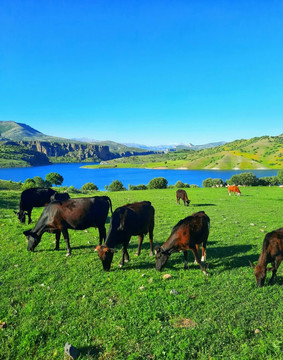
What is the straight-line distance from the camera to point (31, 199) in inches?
732

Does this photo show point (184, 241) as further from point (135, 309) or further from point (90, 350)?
point (90, 350)

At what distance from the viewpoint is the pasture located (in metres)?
5.45

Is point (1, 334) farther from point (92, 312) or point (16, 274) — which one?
point (16, 274)

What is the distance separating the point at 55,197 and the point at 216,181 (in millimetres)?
69208

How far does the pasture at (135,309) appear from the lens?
545 cm

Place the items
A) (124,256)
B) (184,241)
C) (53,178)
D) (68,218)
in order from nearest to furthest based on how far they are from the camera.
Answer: (184,241), (124,256), (68,218), (53,178)

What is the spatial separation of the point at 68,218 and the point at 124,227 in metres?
3.33

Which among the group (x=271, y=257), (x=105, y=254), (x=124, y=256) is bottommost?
(x=124, y=256)

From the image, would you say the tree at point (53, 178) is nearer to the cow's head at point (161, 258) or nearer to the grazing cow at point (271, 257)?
the cow's head at point (161, 258)

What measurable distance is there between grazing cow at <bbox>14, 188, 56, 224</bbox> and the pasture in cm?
721

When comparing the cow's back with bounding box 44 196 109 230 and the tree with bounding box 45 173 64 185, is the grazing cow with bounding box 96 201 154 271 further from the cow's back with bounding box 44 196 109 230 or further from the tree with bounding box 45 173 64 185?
the tree with bounding box 45 173 64 185

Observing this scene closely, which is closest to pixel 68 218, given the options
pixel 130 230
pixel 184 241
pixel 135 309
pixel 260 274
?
pixel 130 230

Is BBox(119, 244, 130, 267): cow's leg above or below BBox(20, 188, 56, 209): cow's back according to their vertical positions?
below

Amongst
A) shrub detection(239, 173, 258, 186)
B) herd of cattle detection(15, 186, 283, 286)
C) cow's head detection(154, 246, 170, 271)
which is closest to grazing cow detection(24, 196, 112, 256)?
herd of cattle detection(15, 186, 283, 286)
